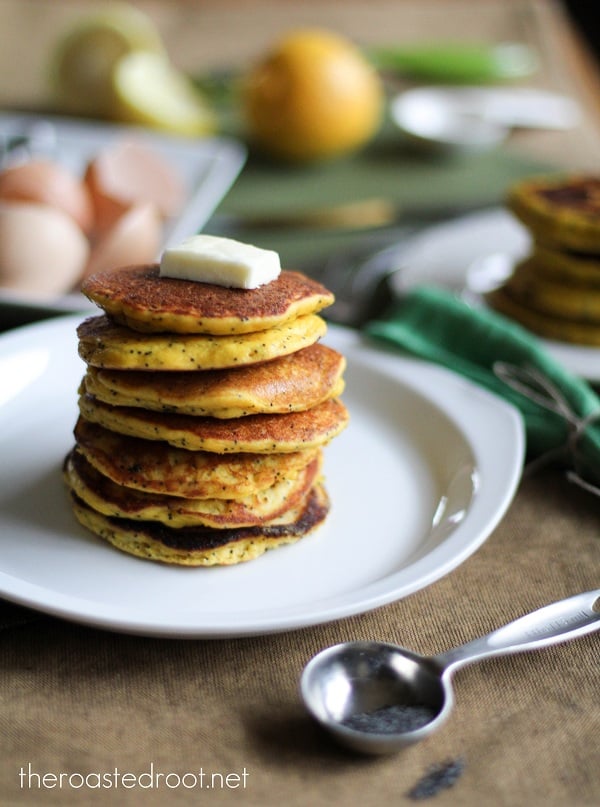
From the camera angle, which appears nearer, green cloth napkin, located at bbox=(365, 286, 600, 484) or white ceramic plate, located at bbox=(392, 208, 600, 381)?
green cloth napkin, located at bbox=(365, 286, 600, 484)

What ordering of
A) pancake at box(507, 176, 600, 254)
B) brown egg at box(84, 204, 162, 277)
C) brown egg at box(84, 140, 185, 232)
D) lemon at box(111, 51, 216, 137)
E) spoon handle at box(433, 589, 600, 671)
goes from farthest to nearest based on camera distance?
1. lemon at box(111, 51, 216, 137)
2. brown egg at box(84, 140, 185, 232)
3. brown egg at box(84, 204, 162, 277)
4. pancake at box(507, 176, 600, 254)
5. spoon handle at box(433, 589, 600, 671)

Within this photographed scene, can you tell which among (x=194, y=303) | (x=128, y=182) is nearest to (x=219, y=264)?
(x=194, y=303)

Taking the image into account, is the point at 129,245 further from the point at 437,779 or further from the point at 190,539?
the point at 437,779

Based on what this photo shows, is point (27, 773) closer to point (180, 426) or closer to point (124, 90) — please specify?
point (180, 426)

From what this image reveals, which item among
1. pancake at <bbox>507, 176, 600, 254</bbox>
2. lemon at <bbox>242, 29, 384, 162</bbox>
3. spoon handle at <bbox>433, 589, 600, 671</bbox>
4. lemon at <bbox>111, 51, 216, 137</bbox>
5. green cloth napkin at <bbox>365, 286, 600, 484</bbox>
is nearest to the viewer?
spoon handle at <bbox>433, 589, 600, 671</bbox>

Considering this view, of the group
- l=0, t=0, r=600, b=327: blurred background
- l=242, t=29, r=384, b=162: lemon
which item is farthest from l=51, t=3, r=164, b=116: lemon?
l=242, t=29, r=384, b=162: lemon

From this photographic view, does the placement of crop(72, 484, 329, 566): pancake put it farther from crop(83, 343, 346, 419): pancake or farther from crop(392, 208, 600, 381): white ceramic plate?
crop(392, 208, 600, 381): white ceramic plate

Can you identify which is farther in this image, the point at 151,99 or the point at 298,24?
the point at 298,24
